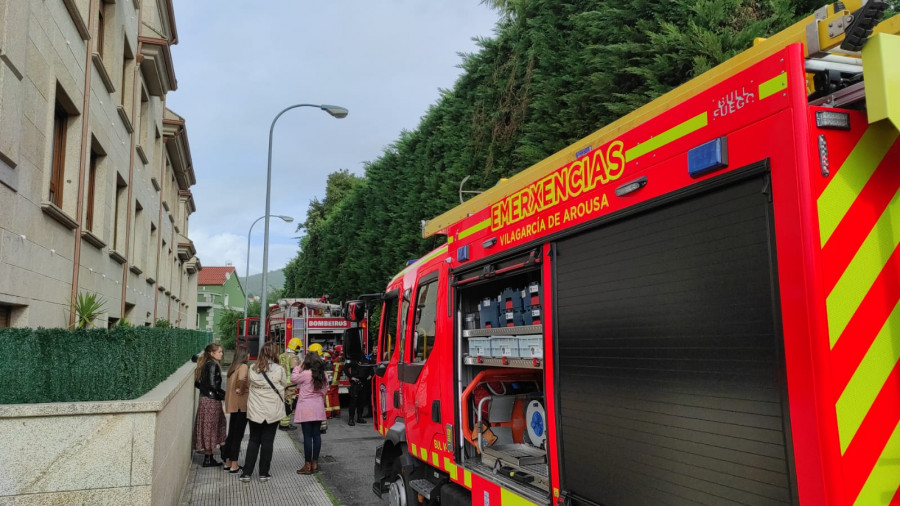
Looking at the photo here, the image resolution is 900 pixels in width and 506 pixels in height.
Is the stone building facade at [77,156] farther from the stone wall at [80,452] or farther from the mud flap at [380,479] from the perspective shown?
the mud flap at [380,479]

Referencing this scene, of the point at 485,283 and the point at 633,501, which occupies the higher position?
the point at 485,283

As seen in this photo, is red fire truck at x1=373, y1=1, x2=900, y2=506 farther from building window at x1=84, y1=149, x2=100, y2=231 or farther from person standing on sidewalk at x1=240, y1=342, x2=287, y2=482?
building window at x1=84, y1=149, x2=100, y2=231

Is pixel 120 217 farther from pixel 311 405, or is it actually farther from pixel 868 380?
pixel 868 380

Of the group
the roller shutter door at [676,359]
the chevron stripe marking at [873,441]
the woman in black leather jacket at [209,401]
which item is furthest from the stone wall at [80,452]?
the woman in black leather jacket at [209,401]

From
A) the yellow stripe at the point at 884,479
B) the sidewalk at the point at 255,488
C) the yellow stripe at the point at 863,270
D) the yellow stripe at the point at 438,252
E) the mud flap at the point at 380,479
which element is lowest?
the sidewalk at the point at 255,488

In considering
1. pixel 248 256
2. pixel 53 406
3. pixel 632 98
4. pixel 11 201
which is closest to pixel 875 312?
pixel 53 406

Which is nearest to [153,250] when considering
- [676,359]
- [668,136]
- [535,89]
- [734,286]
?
[535,89]

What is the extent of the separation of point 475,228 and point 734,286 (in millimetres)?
2365

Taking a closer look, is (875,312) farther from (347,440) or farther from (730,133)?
(347,440)

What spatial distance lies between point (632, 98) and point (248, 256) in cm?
3236

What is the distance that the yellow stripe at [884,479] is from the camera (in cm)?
183

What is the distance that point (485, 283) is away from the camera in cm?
422

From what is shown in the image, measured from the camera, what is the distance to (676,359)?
7.75ft

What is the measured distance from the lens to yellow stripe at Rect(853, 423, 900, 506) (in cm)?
183
